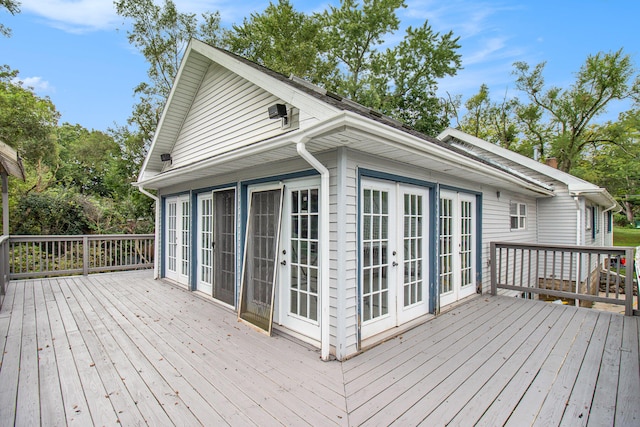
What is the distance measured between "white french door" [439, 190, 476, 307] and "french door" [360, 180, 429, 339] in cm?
54

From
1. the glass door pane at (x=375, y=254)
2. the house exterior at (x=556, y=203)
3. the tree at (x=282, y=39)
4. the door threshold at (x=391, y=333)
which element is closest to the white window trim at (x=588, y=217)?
the house exterior at (x=556, y=203)

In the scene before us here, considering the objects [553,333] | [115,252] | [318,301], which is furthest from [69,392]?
[115,252]

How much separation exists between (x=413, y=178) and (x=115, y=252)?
7.84m

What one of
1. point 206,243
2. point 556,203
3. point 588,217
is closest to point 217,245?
point 206,243

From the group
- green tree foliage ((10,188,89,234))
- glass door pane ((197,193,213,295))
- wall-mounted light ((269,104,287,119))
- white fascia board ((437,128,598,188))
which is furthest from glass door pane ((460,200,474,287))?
green tree foliage ((10,188,89,234))

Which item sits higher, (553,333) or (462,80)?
(462,80)

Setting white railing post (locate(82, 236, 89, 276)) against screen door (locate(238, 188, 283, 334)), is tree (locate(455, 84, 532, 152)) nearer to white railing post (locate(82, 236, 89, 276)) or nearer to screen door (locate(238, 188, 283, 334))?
screen door (locate(238, 188, 283, 334))

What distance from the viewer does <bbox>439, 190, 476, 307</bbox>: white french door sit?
4.71m

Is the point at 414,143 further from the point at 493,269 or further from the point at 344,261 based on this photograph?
the point at 493,269

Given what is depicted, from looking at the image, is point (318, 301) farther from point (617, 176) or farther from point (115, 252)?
point (617, 176)

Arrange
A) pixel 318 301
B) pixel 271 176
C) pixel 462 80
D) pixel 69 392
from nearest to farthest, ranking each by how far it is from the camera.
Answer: pixel 69 392 < pixel 318 301 < pixel 271 176 < pixel 462 80

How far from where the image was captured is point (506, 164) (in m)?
9.39

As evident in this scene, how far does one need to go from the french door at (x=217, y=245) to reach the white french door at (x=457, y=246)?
3285 millimetres

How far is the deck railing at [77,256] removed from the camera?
666cm
